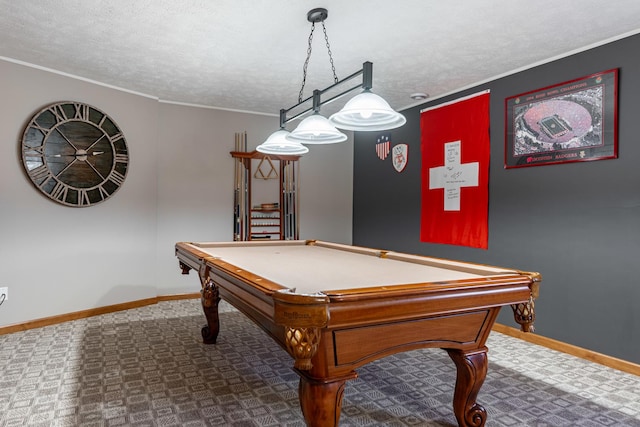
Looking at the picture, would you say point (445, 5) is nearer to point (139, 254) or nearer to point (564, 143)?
point (564, 143)

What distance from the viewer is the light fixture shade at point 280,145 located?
292cm

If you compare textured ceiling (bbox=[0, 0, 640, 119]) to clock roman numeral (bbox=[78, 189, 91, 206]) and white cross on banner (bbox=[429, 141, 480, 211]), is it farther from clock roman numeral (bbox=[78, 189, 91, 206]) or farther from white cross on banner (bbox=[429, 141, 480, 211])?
clock roman numeral (bbox=[78, 189, 91, 206])

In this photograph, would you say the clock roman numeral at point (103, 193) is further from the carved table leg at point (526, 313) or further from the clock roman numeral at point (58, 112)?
the carved table leg at point (526, 313)

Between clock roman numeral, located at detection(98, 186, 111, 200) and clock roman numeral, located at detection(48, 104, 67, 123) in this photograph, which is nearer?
clock roman numeral, located at detection(48, 104, 67, 123)

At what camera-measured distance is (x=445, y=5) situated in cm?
245

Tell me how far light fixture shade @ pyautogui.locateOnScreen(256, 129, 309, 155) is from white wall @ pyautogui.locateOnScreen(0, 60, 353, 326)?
2006 millimetres

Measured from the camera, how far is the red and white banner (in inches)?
152

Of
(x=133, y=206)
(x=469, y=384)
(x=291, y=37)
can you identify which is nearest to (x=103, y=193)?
(x=133, y=206)

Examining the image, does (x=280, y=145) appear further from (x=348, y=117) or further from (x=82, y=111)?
(x=82, y=111)

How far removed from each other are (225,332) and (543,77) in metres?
3.36

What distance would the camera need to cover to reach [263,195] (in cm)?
525

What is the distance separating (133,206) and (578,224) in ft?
13.5

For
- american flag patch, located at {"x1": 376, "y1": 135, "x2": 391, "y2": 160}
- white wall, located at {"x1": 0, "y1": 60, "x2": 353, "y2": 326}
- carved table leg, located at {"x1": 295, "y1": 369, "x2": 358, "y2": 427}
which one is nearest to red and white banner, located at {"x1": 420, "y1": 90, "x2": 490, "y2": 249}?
american flag patch, located at {"x1": 376, "y1": 135, "x2": 391, "y2": 160}

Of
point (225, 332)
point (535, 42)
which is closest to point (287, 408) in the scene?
point (225, 332)
